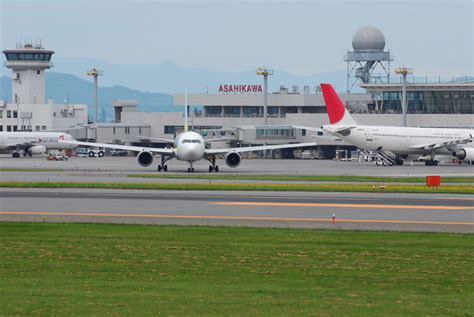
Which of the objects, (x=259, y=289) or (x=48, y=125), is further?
(x=48, y=125)

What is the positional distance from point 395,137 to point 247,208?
57.1 metres

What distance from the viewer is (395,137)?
101250mm

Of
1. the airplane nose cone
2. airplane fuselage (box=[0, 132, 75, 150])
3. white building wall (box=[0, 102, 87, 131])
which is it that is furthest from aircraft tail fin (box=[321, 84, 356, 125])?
white building wall (box=[0, 102, 87, 131])

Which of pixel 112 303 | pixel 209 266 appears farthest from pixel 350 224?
pixel 112 303

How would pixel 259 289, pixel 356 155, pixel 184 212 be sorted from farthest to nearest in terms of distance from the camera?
pixel 356 155, pixel 184 212, pixel 259 289

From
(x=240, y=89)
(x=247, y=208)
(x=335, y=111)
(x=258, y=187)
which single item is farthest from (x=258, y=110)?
(x=247, y=208)

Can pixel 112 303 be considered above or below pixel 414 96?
below

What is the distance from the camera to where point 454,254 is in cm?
3169

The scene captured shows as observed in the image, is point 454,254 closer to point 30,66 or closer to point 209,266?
point 209,266

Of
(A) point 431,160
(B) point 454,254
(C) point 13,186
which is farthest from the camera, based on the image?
(A) point 431,160

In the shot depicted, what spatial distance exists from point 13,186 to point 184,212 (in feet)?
59.8

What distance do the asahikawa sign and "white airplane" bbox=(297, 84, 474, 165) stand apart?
5191cm

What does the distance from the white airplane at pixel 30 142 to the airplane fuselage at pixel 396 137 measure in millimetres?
39671

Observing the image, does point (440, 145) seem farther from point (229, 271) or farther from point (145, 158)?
point (229, 271)
